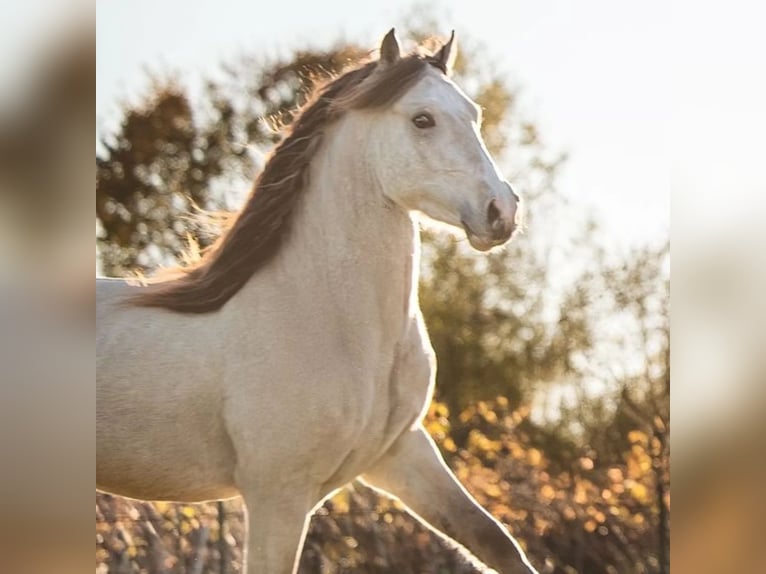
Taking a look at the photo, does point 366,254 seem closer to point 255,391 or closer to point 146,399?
point 255,391

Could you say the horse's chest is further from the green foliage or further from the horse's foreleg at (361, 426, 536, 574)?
the green foliage

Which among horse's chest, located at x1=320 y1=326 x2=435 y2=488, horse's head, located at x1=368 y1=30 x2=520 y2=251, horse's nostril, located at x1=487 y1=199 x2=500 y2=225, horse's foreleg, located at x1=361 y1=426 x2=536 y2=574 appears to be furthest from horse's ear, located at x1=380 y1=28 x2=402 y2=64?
horse's foreleg, located at x1=361 y1=426 x2=536 y2=574

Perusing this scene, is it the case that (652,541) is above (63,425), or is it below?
below

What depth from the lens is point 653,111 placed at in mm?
3197

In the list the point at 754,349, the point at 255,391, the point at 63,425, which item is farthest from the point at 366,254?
the point at 63,425

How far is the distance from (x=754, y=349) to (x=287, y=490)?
123cm

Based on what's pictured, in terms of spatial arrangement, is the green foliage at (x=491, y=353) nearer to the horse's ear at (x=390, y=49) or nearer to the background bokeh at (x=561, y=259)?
the background bokeh at (x=561, y=259)

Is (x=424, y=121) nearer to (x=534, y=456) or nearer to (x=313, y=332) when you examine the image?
(x=313, y=332)

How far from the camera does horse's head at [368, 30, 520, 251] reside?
2688 mm

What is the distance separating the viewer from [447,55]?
2.82 meters

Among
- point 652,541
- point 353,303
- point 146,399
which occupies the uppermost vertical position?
point 353,303

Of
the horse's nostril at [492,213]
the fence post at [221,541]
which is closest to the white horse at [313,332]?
the horse's nostril at [492,213]

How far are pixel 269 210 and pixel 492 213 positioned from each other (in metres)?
0.60

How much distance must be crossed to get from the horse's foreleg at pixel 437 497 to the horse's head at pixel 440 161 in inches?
23.6
